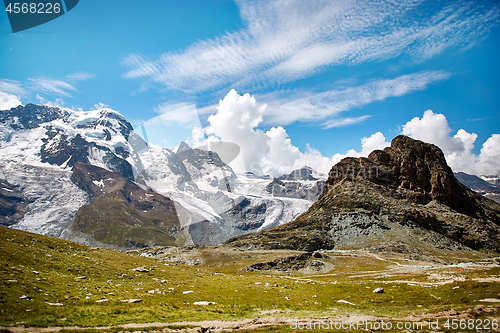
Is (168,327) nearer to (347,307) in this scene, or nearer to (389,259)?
(347,307)

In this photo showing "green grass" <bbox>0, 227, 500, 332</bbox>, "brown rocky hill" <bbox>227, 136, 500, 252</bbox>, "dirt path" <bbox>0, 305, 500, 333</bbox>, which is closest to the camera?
"dirt path" <bbox>0, 305, 500, 333</bbox>

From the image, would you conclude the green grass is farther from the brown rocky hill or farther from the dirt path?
the brown rocky hill

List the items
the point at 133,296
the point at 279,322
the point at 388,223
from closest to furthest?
the point at 279,322
the point at 133,296
the point at 388,223

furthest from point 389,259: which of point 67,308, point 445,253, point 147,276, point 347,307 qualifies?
point 67,308

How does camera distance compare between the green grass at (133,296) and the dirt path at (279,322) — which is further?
the green grass at (133,296)

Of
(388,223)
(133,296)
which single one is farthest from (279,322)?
(388,223)

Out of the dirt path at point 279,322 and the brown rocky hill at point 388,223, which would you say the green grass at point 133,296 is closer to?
the dirt path at point 279,322

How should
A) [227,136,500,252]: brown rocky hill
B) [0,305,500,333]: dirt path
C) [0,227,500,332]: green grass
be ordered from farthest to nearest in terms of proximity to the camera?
1. [227,136,500,252]: brown rocky hill
2. [0,227,500,332]: green grass
3. [0,305,500,333]: dirt path

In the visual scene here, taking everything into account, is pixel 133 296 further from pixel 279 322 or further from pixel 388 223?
pixel 388 223

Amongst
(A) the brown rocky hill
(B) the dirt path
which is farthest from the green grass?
(A) the brown rocky hill

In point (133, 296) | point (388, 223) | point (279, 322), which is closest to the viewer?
point (279, 322)

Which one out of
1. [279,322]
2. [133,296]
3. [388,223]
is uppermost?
[133,296]

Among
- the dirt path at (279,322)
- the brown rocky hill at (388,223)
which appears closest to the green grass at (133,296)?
the dirt path at (279,322)

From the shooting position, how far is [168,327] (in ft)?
76.3
